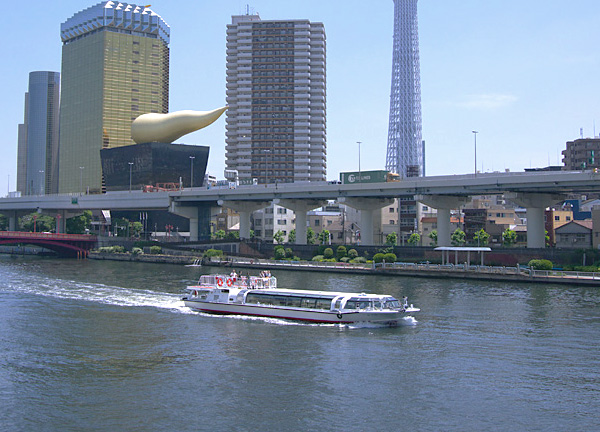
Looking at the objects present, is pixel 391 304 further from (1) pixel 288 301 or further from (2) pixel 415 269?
(2) pixel 415 269

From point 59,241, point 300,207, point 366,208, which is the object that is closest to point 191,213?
point 59,241

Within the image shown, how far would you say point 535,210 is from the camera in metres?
90.6

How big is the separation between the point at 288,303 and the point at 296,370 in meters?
15.9

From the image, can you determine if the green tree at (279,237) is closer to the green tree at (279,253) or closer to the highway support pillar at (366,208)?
the green tree at (279,253)

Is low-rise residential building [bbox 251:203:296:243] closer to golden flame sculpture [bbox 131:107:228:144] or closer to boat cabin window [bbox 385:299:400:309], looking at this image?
golden flame sculpture [bbox 131:107:228:144]

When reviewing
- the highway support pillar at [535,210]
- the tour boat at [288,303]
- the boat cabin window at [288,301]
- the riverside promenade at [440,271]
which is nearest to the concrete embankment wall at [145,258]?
the riverside promenade at [440,271]

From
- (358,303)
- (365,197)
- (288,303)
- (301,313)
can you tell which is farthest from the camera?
(365,197)

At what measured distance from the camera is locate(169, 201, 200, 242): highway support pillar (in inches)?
5071

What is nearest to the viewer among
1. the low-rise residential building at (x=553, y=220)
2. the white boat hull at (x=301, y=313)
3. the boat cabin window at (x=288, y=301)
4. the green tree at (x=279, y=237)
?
the white boat hull at (x=301, y=313)

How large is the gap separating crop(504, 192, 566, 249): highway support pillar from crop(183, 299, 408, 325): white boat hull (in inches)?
1960

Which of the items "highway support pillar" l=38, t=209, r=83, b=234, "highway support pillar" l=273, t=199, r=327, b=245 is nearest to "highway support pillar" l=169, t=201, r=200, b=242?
"highway support pillar" l=273, t=199, r=327, b=245

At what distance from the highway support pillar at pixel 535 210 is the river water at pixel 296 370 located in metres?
33.7

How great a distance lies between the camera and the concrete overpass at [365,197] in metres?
85.3

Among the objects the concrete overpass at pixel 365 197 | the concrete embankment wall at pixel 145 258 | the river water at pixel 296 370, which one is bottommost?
the river water at pixel 296 370
